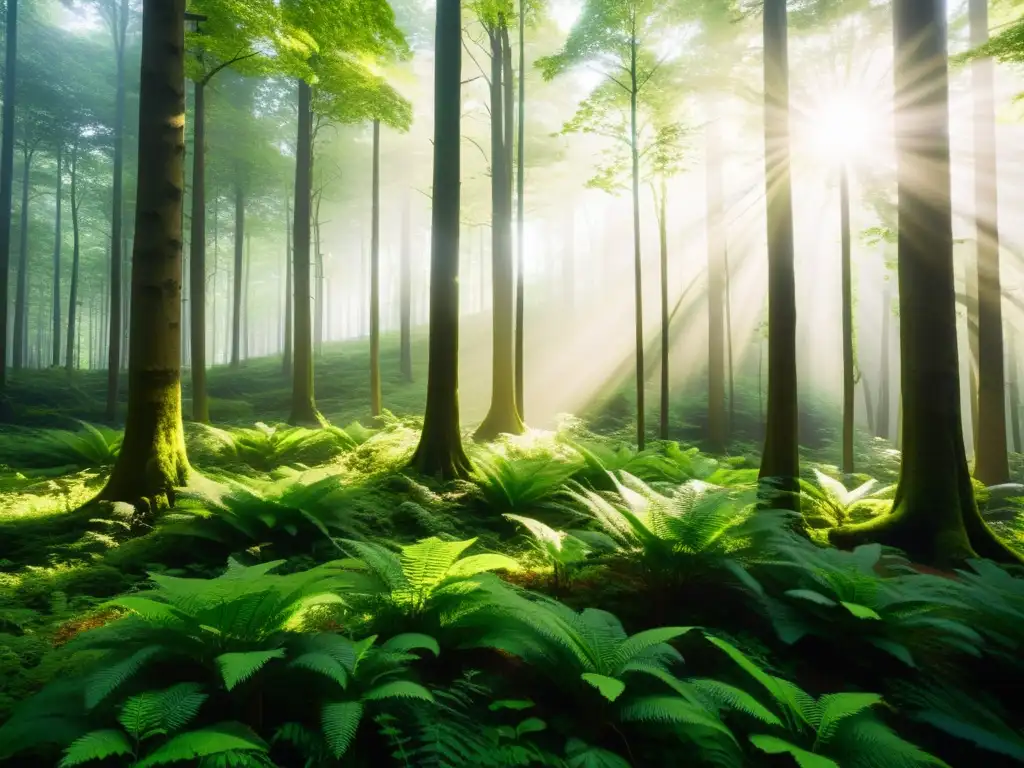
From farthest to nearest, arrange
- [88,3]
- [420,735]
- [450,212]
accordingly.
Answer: [88,3], [450,212], [420,735]

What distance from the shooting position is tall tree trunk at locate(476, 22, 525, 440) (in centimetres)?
1124

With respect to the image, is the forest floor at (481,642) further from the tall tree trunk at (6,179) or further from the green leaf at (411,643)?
the tall tree trunk at (6,179)

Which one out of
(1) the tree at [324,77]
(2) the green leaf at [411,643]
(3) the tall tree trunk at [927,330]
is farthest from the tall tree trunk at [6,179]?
(3) the tall tree trunk at [927,330]

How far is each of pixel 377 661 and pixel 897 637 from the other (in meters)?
3.06

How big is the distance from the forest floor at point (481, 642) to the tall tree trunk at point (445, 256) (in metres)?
1.69

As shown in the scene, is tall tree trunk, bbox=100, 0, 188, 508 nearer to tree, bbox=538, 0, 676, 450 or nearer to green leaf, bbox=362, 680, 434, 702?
green leaf, bbox=362, 680, 434, 702

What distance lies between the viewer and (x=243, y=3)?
6.88 meters

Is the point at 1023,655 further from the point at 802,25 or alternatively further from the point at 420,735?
the point at 802,25

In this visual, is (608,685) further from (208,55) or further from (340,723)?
(208,55)

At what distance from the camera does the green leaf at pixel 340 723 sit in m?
1.92

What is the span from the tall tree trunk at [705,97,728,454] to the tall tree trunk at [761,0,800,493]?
841cm

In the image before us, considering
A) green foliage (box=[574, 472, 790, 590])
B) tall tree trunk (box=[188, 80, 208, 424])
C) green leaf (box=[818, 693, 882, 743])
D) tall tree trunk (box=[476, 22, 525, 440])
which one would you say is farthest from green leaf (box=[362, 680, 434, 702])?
tall tree trunk (box=[188, 80, 208, 424])

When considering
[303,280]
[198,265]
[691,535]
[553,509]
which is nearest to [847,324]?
[553,509]

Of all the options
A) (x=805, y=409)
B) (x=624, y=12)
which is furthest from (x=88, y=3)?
(x=805, y=409)
